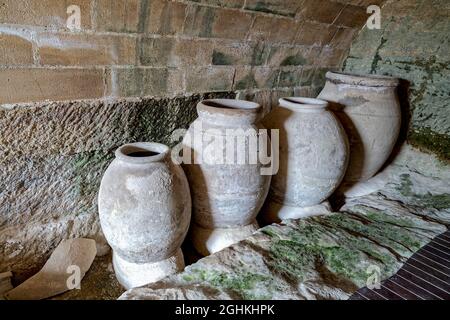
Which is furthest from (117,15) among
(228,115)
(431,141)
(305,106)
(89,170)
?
(431,141)

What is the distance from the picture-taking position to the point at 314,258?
163 centimetres

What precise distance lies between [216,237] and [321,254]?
23.2 inches

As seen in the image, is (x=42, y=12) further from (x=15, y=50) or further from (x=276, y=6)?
(x=276, y=6)

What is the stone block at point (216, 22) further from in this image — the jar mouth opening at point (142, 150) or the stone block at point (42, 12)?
the jar mouth opening at point (142, 150)

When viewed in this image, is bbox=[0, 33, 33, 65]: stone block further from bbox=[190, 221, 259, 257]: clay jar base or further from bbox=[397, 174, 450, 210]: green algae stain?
bbox=[397, 174, 450, 210]: green algae stain

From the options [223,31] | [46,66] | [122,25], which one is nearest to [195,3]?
[223,31]

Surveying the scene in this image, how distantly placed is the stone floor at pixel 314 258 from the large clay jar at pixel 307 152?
204 millimetres

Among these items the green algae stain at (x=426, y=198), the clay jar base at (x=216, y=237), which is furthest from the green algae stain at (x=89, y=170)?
the green algae stain at (x=426, y=198)

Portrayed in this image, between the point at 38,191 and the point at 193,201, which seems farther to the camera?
the point at 193,201

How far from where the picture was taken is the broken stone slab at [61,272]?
1.63 meters

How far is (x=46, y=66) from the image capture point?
144cm

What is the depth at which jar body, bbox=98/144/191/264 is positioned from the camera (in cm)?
143

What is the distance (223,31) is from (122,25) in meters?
0.62
